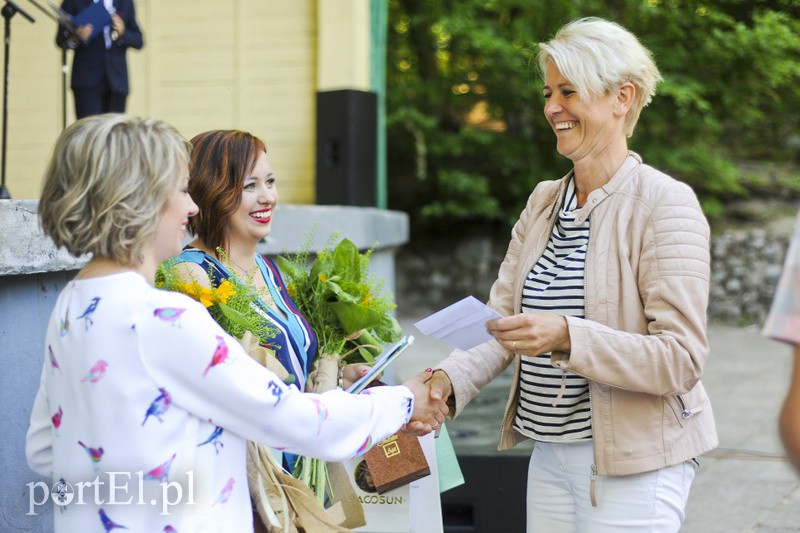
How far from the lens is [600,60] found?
8.48ft

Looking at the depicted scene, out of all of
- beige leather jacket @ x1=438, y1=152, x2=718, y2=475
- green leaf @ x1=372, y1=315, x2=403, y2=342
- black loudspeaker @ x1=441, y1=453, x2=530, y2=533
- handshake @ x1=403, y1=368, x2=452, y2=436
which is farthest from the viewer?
black loudspeaker @ x1=441, y1=453, x2=530, y2=533

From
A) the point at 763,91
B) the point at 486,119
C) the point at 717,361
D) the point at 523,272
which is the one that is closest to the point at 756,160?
the point at 763,91

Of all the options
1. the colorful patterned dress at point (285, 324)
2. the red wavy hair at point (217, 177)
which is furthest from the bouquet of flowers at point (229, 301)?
the red wavy hair at point (217, 177)

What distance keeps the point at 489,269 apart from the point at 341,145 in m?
6.72

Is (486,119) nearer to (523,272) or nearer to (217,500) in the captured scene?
(523,272)

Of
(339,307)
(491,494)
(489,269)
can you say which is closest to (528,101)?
(489,269)

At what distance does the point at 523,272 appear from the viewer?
276cm

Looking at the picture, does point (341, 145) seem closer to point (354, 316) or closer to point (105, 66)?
point (105, 66)

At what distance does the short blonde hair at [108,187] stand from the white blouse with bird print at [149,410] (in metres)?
0.08

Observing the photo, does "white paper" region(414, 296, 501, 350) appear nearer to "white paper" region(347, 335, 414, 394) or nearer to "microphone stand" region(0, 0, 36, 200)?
"white paper" region(347, 335, 414, 394)

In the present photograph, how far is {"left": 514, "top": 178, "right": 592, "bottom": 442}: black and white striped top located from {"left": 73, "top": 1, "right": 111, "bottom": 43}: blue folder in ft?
12.3

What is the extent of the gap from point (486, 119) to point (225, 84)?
23.3ft

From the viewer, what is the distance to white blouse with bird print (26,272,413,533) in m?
1.81

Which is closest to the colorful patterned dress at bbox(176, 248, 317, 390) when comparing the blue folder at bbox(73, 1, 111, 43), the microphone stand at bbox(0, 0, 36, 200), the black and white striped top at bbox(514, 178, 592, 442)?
the black and white striped top at bbox(514, 178, 592, 442)
